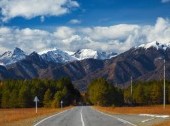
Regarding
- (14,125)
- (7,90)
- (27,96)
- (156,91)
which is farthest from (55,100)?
(14,125)

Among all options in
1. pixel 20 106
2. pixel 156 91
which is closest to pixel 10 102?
pixel 20 106

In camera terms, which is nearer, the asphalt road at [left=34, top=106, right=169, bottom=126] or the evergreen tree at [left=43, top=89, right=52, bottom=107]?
the asphalt road at [left=34, top=106, right=169, bottom=126]

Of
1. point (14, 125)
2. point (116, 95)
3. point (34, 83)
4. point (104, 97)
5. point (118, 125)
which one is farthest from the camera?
point (34, 83)

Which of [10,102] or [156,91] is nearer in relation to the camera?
[10,102]

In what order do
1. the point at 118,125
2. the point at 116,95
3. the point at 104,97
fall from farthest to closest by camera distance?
the point at 116,95 < the point at 104,97 < the point at 118,125

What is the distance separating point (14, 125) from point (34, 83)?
155 metres

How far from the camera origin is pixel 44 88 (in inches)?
7731

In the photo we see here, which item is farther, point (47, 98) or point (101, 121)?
point (47, 98)

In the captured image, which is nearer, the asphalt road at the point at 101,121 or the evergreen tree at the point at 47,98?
the asphalt road at the point at 101,121

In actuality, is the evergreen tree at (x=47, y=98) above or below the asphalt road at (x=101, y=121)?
above

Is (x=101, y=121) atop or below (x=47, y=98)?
below

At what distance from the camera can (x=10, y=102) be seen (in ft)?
577

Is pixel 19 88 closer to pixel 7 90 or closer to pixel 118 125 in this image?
pixel 7 90

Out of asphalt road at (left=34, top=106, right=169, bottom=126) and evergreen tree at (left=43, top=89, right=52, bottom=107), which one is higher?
evergreen tree at (left=43, top=89, right=52, bottom=107)
